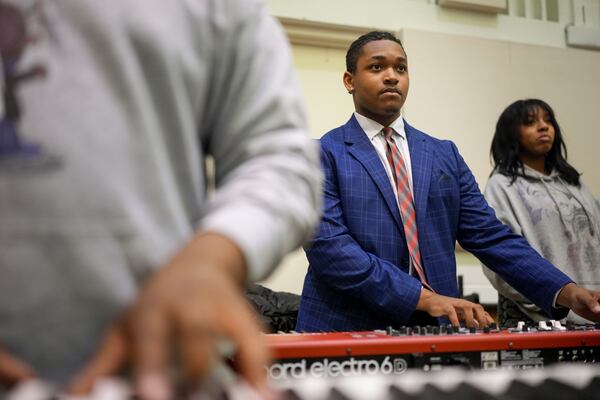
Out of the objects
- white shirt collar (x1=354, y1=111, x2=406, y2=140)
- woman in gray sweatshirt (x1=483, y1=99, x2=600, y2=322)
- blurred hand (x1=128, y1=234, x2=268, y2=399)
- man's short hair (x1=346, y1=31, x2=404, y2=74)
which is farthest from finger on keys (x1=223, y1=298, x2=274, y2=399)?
woman in gray sweatshirt (x1=483, y1=99, x2=600, y2=322)

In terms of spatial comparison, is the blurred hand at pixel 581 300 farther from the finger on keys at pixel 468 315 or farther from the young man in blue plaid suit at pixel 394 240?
the finger on keys at pixel 468 315

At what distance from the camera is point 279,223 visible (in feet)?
1.52

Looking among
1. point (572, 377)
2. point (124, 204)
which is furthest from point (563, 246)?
point (124, 204)

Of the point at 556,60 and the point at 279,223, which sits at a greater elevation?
the point at 556,60

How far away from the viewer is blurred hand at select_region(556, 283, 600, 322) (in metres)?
1.44

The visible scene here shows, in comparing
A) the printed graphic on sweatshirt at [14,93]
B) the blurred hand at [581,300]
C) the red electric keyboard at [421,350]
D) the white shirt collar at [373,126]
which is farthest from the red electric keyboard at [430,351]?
the white shirt collar at [373,126]

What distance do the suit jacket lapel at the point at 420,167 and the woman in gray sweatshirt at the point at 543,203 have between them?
51 cm

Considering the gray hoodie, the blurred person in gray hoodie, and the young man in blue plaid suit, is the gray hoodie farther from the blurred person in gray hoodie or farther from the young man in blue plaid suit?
the blurred person in gray hoodie

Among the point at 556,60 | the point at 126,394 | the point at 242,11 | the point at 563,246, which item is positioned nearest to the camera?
the point at 126,394

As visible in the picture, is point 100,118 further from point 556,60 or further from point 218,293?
point 556,60

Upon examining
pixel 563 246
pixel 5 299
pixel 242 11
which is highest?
pixel 242 11

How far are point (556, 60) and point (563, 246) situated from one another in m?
2.15

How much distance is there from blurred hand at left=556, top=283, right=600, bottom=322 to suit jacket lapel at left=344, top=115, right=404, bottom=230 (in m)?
0.43

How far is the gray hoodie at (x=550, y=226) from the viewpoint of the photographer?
211 centimetres
